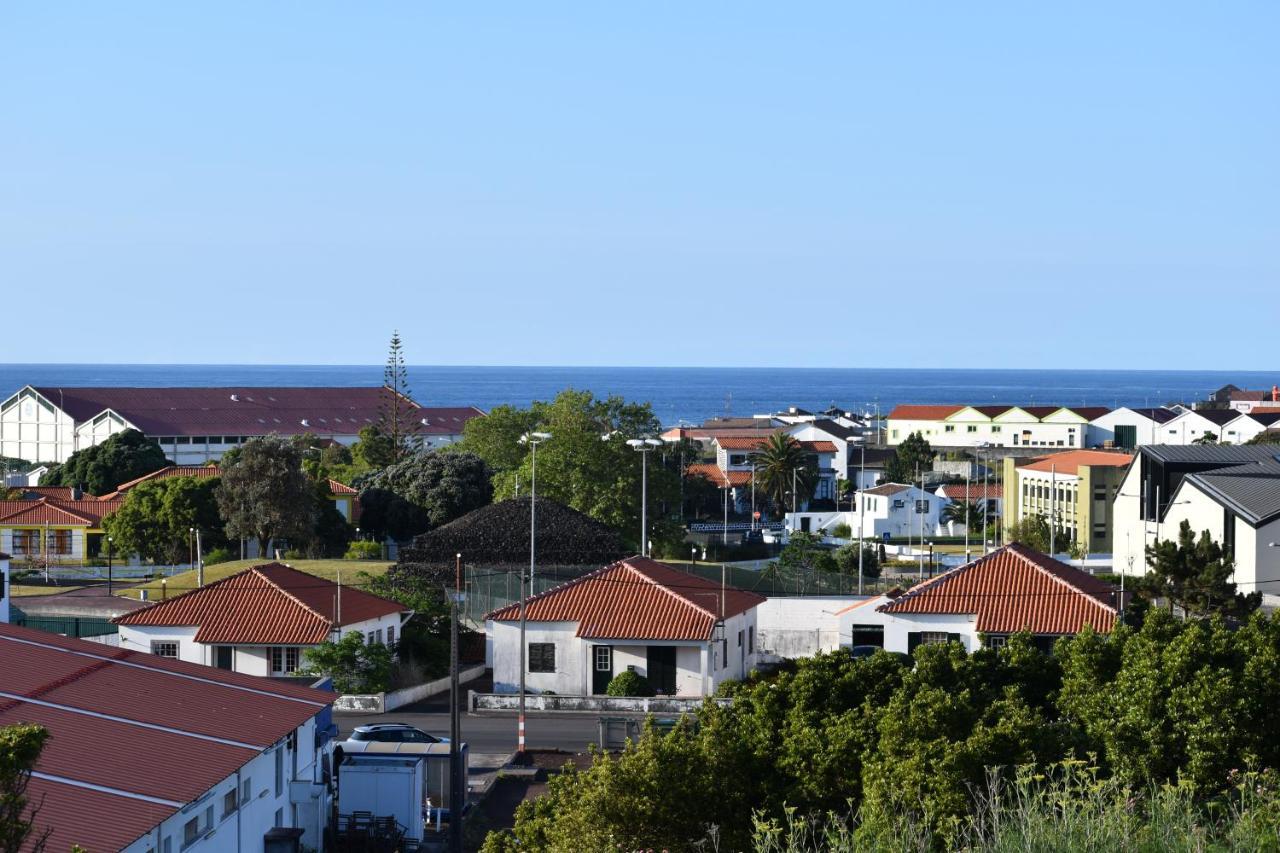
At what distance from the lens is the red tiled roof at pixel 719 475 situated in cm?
11156

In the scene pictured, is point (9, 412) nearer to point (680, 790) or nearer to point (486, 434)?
point (486, 434)

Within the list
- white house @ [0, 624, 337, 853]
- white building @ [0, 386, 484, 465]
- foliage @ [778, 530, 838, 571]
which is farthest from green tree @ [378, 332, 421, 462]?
white house @ [0, 624, 337, 853]

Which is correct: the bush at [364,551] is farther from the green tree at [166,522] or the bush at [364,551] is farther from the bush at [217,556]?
the green tree at [166,522]

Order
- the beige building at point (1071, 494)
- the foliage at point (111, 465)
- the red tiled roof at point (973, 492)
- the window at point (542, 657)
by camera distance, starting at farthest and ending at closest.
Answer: the red tiled roof at point (973, 492) → the foliage at point (111, 465) → the beige building at point (1071, 494) → the window at point (542, 657)

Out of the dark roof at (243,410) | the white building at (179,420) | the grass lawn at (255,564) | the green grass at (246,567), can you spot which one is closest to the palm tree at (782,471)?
the dark roof at (243,410)

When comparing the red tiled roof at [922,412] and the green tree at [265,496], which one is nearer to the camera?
the green tree at [265,496]

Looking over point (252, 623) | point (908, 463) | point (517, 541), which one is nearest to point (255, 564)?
point (517, 541)

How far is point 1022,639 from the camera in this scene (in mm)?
28578

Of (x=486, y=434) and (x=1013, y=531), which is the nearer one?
(x=1013, y=531)

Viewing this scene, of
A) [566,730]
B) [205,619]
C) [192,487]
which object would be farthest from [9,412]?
[566,730]

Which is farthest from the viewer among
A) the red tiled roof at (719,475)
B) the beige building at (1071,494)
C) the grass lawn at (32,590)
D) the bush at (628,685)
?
the red tiled roof at (719,475)

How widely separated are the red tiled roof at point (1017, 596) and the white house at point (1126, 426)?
89.6 meters

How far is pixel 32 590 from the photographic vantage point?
63.4 metres

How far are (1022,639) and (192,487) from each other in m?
51.9
